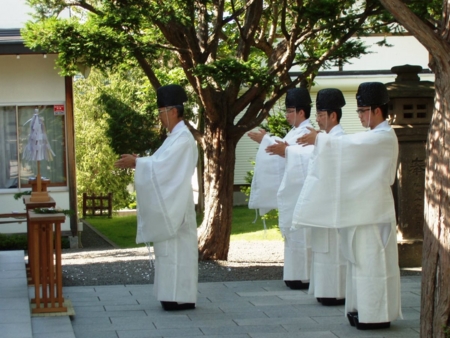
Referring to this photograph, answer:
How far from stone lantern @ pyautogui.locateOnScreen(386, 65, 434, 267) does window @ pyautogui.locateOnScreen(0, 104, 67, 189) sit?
7141 millimetres

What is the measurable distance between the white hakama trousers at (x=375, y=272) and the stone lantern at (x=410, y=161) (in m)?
3.27

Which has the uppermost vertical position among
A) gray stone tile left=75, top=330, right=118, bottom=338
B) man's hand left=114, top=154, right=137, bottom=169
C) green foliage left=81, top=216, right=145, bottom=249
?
man's hand left=114, top=154, right=137, bottom=169

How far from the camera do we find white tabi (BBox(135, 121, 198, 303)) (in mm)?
6977

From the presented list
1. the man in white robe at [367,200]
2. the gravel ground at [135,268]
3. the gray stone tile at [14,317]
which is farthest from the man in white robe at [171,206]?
the gravel ground at [135,268]

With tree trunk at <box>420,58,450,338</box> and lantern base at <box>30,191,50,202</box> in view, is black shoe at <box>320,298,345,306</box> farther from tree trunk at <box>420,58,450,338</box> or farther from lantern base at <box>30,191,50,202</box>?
lantern base at <box>30,191,50,202</box>

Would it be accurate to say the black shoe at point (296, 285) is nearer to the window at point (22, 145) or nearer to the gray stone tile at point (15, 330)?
the gray stone tile at point (15, 330)

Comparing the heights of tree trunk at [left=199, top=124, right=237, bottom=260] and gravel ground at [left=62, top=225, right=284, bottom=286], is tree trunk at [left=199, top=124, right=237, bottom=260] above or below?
above

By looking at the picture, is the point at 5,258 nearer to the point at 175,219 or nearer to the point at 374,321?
the point at 175,219

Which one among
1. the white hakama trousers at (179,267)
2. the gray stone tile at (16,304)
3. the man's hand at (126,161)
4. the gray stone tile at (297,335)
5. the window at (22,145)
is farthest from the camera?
the window at (22,145)

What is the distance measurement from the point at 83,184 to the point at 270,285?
1562 cm

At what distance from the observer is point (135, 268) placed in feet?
33.2

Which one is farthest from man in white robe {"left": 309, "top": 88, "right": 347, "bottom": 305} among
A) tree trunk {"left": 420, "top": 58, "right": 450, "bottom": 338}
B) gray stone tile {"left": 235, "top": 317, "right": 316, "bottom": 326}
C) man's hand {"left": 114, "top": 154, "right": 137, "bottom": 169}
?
tree trunk {"left": 420, "top": 58, "right": 450, "bottom": 338}

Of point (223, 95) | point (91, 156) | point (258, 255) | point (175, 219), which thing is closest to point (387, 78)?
point (91, 156)

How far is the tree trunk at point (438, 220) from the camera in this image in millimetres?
4629
